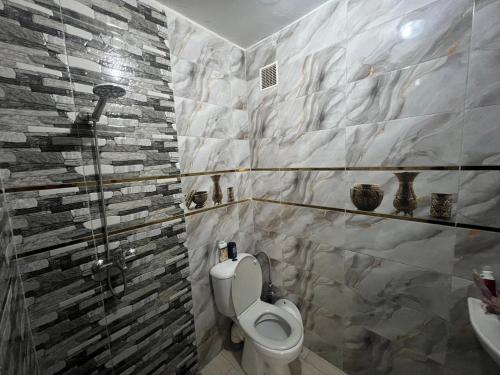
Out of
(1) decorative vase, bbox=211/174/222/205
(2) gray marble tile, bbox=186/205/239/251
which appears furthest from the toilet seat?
Result: (1) decorative vase, bbox=211/174/222/205

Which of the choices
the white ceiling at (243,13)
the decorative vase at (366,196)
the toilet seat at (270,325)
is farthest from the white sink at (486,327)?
the white ceiling at (243,13)

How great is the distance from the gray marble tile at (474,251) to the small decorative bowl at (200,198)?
1414 mm

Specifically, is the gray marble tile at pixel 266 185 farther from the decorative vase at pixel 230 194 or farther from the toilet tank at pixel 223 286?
the toilet tank at pixel 223 286

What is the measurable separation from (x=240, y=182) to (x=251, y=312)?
40.4 inches

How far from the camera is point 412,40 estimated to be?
0.94 meters

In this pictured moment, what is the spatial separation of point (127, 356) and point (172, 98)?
5.06ft

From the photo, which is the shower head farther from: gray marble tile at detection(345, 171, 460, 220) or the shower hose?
gray marble tile at detection(345, 171, 460, 220)

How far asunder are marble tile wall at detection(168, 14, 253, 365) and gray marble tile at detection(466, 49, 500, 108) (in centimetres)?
130

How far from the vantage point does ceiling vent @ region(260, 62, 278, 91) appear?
1.47 meters

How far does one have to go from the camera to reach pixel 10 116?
772 millimetres

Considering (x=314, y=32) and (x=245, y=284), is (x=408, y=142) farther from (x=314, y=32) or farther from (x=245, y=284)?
(x=245, y=284)

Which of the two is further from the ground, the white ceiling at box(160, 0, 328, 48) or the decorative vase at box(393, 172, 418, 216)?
the white ceiling at box(160, 0, 328, 48)

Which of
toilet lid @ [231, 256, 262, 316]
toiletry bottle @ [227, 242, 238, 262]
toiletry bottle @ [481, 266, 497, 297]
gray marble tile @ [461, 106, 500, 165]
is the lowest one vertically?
toilet lid @ [231, 256, 262, 316]

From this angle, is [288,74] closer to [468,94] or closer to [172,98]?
[172,98]
